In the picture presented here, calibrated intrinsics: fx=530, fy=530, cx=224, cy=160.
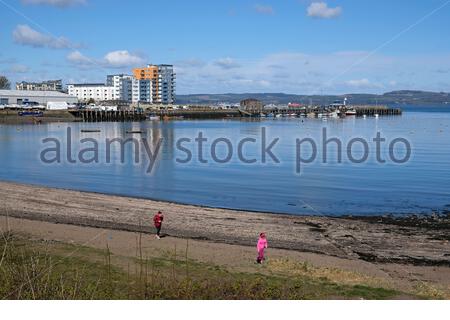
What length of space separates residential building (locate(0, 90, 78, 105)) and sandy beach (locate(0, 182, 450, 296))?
14347cm

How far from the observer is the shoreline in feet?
56.0

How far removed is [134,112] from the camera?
505 feet

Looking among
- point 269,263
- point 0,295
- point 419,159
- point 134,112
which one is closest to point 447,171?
point 419,159

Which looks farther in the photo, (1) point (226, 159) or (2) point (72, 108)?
(2) point (72, 108)

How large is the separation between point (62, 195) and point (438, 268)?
1944 cm

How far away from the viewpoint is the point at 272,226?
20594 mm

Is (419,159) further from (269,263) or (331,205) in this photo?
(269,263)

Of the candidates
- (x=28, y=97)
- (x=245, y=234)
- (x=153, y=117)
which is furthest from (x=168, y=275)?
(x=28, y=97)

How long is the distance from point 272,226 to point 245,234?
192cm

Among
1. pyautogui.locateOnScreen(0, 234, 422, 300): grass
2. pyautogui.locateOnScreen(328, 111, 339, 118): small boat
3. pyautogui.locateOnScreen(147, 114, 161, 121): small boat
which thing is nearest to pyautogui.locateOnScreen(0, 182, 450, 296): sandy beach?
pyautogui.locateOnScreen(0, 234, 422, 300): grass

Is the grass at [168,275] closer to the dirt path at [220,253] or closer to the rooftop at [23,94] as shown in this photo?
the dirt path at [220,253]

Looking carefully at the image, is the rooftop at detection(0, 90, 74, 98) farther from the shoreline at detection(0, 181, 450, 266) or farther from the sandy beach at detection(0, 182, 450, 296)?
the sandy beach at detection(0, 182, 450, 296)

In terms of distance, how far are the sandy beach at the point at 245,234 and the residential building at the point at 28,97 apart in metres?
143

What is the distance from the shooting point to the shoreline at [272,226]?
17078mm
